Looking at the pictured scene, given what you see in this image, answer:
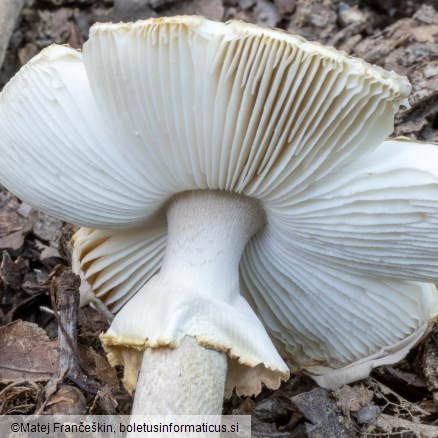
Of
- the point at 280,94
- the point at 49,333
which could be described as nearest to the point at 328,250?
the point at 280,94

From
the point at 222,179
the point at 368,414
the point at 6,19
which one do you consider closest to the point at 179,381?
the point at 222,179

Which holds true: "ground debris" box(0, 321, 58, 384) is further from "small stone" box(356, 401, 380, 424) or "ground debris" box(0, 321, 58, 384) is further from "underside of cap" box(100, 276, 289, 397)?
"small stone" box(356, 401, 380, 424)

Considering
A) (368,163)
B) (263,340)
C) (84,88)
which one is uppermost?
(84,88)

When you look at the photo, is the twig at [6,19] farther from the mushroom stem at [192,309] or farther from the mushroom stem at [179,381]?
the mushroom stem at [179,381]

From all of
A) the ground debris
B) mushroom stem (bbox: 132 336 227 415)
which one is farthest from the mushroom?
the ground debris

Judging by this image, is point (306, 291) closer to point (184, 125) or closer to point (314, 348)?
point (314, 348)

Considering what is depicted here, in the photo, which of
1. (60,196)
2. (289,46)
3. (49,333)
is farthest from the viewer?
(49,333)

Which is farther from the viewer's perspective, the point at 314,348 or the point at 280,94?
the point at 314,348

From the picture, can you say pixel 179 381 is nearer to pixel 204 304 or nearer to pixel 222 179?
pixel 204 304
